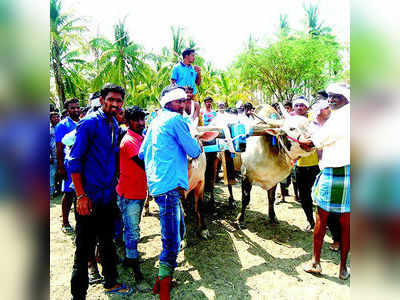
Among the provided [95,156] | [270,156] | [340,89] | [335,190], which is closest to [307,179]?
[270,156]

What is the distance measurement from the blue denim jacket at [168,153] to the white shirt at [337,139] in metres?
1.54

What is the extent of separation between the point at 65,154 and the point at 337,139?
442cm

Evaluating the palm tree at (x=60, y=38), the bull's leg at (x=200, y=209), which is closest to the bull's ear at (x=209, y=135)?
the bull's leg at (x=200, y=209)

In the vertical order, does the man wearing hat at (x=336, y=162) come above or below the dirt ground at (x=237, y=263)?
above

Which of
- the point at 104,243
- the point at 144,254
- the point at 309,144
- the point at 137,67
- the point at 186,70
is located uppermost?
the point at 137,67

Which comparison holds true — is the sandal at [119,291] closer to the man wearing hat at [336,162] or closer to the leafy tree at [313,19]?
the man wearing hat at [336,162]

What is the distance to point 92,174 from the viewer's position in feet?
9.11

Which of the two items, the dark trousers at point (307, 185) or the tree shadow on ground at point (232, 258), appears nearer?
the tree shadow on ground at point (232, 258)

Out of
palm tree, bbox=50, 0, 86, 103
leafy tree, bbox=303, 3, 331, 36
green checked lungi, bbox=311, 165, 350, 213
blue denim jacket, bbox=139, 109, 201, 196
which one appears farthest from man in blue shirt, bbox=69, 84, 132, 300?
leafy tree, bbox=303, 3, 331, 36

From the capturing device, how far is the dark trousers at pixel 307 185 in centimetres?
495
